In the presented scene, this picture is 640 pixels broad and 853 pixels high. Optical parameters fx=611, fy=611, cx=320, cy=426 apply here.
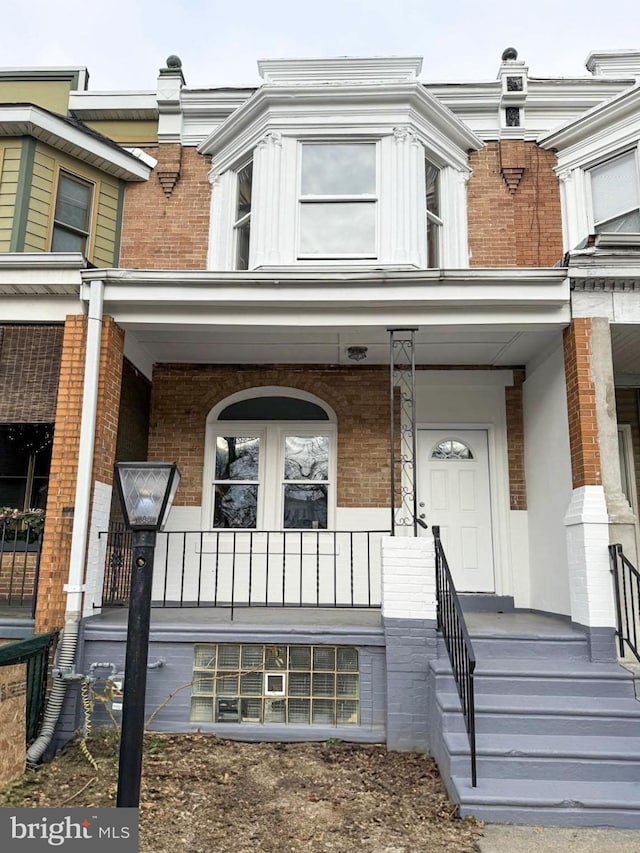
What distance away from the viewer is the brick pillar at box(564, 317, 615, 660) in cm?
515

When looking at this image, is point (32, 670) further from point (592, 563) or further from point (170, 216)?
point (170, 216)

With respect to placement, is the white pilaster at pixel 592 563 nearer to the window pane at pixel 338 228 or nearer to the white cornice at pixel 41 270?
the window pane at pixel 338 228

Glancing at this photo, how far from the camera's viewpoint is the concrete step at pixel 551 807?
3.82m

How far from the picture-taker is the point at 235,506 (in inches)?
296

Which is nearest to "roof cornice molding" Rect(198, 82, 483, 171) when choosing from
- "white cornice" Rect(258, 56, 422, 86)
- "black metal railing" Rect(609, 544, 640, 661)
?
"white cornice" Rect(258, 56, 422, 86)

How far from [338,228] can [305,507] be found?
3379mm

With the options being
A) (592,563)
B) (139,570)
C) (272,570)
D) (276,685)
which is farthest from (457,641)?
(272,570)

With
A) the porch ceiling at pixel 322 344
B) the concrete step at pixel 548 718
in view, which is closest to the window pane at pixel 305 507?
the porch ceiling at pixel 322 344

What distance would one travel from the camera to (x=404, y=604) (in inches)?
204

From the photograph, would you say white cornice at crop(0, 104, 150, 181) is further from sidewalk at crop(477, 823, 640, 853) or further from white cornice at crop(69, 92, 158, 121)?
sidewalk at crop(477, 823, 640, 853)

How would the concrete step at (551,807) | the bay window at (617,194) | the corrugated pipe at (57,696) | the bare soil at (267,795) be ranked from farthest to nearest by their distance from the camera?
the bay window at (617,194) < the corrugated pipe at (57,696) < the concrete step at (551,807) < the bare soil at (267,795)

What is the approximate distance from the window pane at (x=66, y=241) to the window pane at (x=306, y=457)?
364 cm

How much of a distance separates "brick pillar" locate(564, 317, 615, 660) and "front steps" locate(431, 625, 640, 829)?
0.20 m

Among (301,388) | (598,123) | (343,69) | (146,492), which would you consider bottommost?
(146,492)
